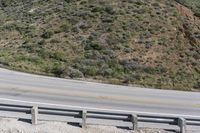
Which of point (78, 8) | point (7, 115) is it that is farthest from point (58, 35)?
point (7, 115)

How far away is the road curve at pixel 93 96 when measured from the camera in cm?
1919

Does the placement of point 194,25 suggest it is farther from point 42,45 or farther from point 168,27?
point 42,45

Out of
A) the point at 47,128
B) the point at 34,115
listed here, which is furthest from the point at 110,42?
the point at 47,128

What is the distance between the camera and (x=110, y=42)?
35.2 metres

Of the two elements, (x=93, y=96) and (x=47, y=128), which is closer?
(x=47, y=128)

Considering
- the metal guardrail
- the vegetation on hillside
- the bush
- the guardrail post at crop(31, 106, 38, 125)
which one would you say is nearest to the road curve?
the metal guardrail

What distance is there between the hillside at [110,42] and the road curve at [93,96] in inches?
168

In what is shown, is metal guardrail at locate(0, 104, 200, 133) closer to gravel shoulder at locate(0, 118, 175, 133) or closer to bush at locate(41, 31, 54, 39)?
gravel shoulder at locate(0, 118, 175, 133)

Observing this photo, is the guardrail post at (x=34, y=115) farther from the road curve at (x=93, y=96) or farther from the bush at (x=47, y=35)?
the bush at (x=47, y=35)

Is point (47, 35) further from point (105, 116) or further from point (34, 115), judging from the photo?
point (105, 116)

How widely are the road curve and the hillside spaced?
4.28 m

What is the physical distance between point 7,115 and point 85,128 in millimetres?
2588

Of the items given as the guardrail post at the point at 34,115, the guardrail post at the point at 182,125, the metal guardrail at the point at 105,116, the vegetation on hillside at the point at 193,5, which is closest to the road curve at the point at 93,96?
the metal guardrail at the point at 105,116

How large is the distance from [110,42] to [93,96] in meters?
14.5
